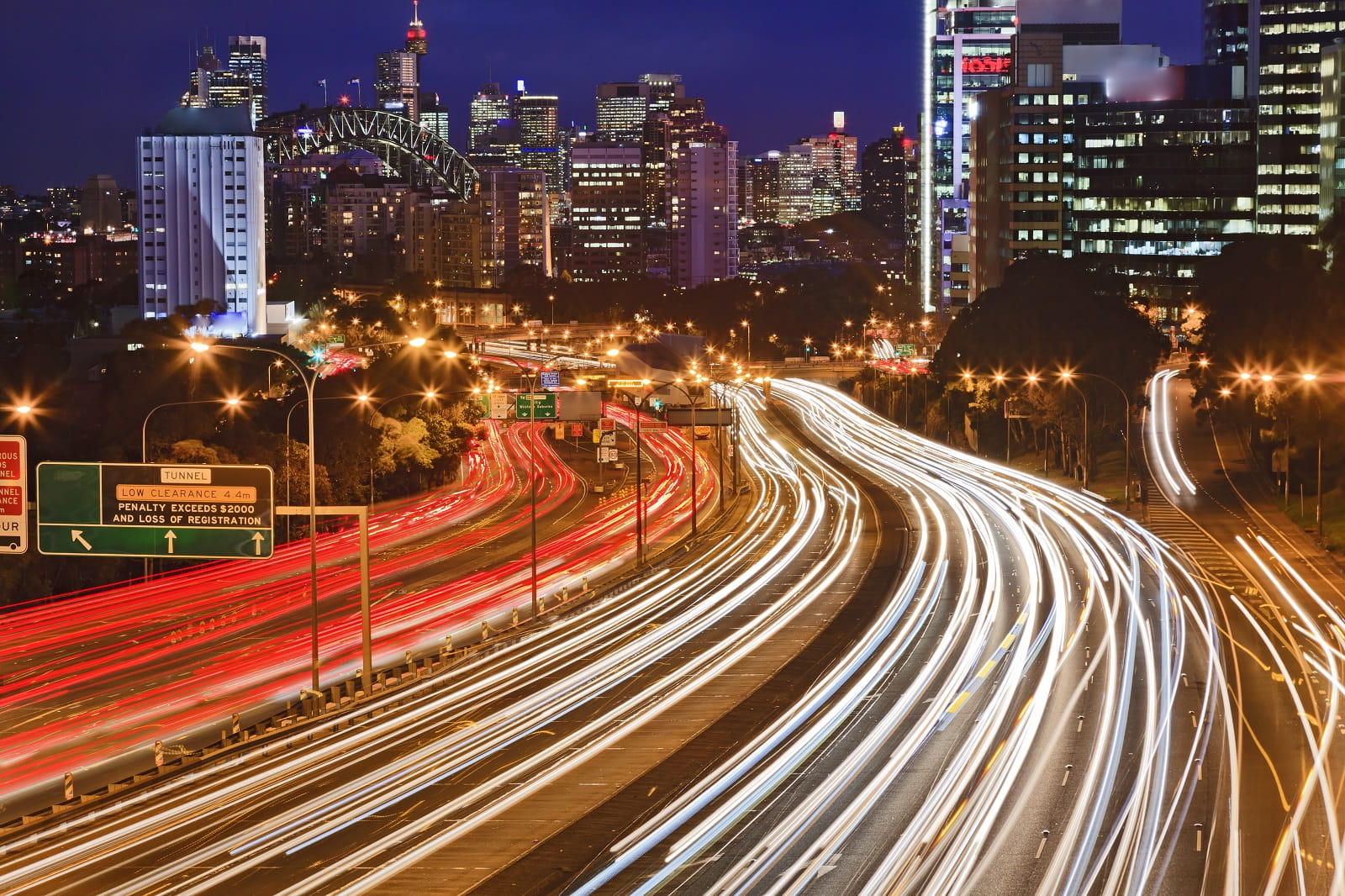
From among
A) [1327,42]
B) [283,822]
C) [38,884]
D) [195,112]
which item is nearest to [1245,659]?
[283,822]

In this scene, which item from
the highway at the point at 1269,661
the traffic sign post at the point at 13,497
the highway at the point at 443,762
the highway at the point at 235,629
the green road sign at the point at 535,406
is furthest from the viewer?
the green road sign at the point at 535,406

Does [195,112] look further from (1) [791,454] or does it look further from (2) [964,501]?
(2) [964,501]

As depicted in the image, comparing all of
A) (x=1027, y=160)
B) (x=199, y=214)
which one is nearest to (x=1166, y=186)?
(x=1027, y=160)

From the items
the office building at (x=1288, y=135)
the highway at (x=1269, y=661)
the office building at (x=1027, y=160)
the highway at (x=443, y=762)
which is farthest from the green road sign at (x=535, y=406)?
the office building at (x=1288, y=135)

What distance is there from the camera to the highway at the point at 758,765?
23297 mm

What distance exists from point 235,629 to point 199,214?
132m

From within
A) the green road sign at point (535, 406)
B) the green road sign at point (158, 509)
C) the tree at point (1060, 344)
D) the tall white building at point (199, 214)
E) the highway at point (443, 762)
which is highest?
the tall white building at point (199, 214)

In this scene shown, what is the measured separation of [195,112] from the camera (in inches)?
6752

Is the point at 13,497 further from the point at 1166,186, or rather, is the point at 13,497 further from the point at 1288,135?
the point at 1288,135

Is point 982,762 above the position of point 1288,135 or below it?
below

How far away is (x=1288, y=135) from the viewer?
154m

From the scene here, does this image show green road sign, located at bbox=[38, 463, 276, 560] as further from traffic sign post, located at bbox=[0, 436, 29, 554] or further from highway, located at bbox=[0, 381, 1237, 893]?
highway, located at bbox=[0, 381, 1237, 893]

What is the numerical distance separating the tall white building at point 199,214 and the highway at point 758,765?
12943cm

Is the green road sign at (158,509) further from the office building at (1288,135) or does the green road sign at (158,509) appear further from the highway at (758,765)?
the office building at (1288,135)
